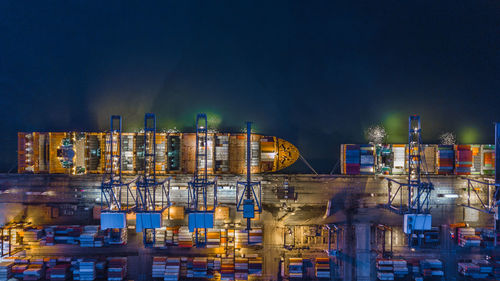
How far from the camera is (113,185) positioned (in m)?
9.27

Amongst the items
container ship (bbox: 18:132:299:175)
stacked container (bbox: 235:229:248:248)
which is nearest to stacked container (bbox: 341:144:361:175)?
container ship (bbox: 18:132:299:175)

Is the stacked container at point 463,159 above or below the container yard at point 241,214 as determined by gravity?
above

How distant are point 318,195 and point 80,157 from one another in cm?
1046

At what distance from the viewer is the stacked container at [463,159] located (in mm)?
10047

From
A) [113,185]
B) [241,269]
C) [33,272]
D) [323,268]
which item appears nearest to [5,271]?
[33,272]

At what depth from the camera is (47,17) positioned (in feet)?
35.8

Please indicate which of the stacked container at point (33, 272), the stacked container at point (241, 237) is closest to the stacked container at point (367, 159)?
the stacked container at point (241, 237)

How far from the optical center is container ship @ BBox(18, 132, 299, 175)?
10.2 metres

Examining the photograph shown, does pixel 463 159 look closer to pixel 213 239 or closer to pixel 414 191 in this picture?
pixel 414 191

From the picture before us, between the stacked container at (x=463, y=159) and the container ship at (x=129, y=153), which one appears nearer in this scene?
the stacked container at (x=463, y=159)

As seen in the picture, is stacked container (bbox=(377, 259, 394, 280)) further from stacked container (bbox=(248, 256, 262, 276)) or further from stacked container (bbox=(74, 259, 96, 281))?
stacked container (bbox=(74, 259, 96, 281))

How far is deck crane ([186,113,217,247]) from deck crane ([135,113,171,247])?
113 cm

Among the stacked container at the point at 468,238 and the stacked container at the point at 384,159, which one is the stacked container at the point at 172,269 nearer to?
the stacked container at the point at 384,159

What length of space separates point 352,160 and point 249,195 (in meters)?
4.77
